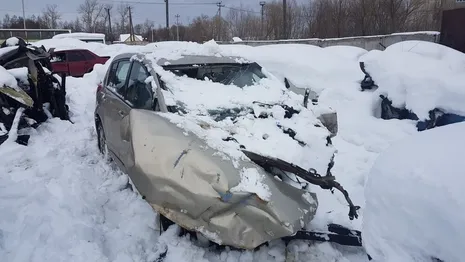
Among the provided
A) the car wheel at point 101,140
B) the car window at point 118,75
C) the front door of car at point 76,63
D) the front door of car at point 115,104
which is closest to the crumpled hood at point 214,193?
the front door of car at point 115,104

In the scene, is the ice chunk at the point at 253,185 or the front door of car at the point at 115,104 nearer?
the ice chunk at the point at 253,185

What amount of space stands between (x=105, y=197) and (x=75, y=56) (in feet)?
46.7

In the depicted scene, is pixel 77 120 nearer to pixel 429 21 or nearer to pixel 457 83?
pixel 457 83

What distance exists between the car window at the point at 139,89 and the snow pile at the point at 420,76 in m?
4.56

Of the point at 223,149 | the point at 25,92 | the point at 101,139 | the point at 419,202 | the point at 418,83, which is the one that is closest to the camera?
the point at 419,202

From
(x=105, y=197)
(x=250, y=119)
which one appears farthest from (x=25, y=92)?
(x=250, y=119)

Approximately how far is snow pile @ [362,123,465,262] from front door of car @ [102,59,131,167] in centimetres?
292

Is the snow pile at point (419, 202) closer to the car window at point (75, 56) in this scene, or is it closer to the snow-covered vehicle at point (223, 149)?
the snow-covered vehicle at point (223, 149)

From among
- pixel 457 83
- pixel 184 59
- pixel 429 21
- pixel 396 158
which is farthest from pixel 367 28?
pixel 396 158

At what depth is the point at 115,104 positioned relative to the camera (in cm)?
484

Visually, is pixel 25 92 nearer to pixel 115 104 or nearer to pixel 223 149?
pixel 115 104

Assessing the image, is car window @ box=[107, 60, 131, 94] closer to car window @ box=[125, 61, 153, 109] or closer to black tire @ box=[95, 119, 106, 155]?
car window @ box=[125, 61, 153, 109]

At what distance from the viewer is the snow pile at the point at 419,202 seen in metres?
1.74

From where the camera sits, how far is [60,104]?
25.1ft
